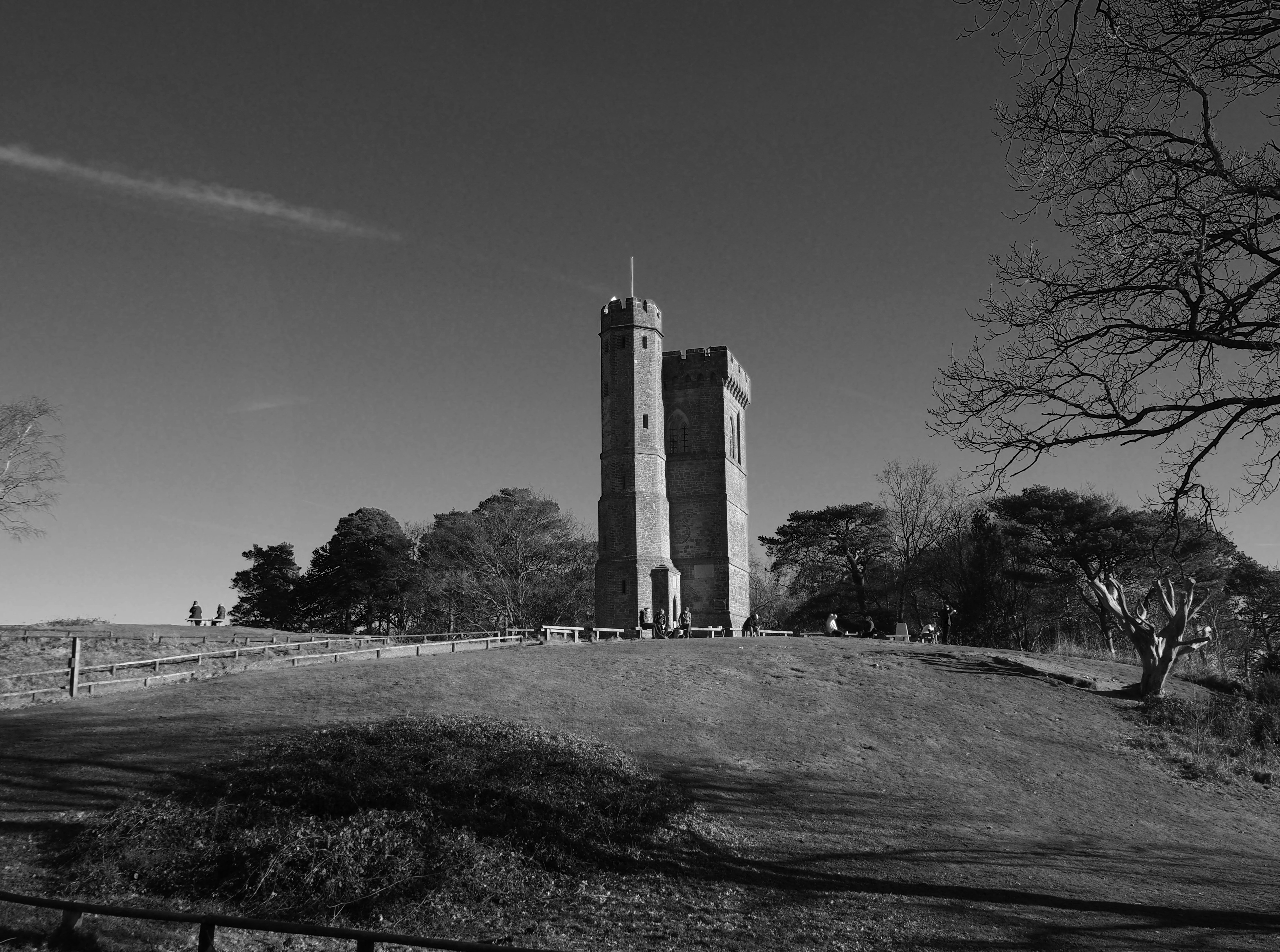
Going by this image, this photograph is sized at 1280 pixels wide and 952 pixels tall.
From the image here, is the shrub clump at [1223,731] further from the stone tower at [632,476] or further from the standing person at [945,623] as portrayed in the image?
the stone tower at [632,476]

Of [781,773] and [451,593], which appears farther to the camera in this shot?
[451,593]

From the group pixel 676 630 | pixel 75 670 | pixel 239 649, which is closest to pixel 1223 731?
pixel 676 630

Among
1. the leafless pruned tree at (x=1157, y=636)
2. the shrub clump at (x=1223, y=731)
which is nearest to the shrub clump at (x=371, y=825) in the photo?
the shrub clump at (x=1223, y=731)

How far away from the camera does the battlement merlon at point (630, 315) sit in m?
57.2

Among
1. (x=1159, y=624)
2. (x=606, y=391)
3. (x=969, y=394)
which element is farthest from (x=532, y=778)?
(x=1159, y=624)

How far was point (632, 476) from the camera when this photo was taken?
54.2 m

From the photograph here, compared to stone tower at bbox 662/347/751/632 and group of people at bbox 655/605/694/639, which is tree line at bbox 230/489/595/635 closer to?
stone tower at bbox 662/347/751/632

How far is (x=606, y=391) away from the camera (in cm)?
5662

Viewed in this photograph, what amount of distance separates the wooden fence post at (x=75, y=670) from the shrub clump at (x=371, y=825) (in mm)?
9169

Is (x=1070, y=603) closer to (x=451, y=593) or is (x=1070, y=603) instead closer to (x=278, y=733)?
(x=451, y=593)

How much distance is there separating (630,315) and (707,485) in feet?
37.2

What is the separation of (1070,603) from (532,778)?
4806 centimetres

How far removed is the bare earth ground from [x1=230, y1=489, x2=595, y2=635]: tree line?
90.0 feet

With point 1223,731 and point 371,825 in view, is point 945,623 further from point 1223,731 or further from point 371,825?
point 371,825
